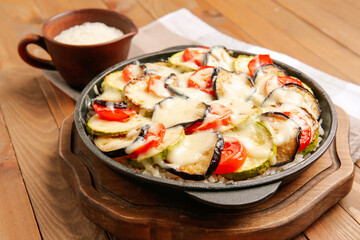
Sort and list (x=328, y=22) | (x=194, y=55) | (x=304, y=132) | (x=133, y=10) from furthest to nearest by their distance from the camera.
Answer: (x=133, y=10), (x=328, y=22), (x=194, y=55), (x=304, y=132)

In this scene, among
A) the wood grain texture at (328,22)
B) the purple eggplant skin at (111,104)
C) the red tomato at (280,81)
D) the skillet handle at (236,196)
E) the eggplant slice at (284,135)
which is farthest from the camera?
the wood grain texture at (328,22)

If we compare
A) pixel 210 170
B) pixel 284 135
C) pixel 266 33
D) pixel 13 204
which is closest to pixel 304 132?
pixel 284 135

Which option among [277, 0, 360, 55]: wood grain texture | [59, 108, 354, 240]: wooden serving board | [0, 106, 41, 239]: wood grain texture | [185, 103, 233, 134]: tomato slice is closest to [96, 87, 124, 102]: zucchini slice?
[59, 108, 354, 240]: wooden serving board

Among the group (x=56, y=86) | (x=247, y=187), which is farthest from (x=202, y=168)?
(x=56, y=86)

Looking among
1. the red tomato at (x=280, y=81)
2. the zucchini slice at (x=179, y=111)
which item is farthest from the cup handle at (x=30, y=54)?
the red tomato at (x=280, y=81)

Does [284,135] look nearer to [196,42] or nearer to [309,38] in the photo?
[196,42]

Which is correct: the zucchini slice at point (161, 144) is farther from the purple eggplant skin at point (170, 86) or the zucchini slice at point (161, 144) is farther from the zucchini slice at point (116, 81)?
the zucchini slice at point (116, 81)

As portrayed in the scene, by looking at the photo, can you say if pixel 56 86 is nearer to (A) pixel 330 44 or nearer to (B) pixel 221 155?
(B) pixel 221 155
